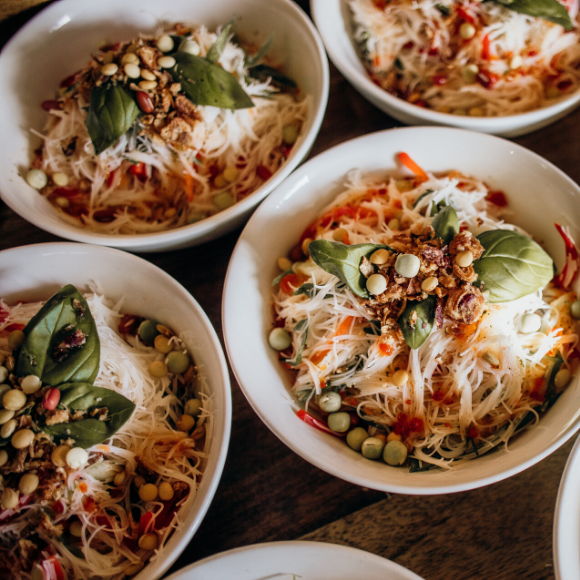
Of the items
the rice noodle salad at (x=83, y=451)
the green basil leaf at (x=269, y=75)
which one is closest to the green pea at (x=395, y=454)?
the rice noodle salad at (x=83, y=451)

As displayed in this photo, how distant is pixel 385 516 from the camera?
1822mm

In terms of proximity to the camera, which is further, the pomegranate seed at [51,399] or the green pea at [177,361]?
the green pea at [177,361]

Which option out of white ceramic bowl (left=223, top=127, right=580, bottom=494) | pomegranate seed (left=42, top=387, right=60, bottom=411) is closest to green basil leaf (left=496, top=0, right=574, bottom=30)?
white ceramic bowl (left=223, top=127, right=580, bottom=494)

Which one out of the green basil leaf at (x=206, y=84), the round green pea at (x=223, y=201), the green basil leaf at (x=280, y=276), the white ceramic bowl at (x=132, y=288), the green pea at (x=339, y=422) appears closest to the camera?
the white ceramic bowl at (x=132, y=288)

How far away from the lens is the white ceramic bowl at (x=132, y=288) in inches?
61.9

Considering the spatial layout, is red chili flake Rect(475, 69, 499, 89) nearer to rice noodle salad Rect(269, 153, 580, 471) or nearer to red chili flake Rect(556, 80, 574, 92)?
red chili flake Rect(556, 80, 574, 92)

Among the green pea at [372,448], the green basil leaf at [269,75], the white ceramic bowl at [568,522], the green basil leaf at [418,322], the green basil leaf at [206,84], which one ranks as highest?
the green basil leaf at [206,84]

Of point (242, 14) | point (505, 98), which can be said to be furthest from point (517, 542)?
point (242, 14)

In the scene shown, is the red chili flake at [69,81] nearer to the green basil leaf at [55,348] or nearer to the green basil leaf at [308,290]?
the green basil leaf at [55,348]

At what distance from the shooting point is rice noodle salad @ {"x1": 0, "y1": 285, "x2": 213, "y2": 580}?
1488 mm

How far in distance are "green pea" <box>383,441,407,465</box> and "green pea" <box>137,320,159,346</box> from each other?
989mm

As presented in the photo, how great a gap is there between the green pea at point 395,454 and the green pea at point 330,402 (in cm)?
23

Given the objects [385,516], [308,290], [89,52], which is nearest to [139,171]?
[89,52]

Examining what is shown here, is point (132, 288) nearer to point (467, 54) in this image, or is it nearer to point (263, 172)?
point (263, 172)
